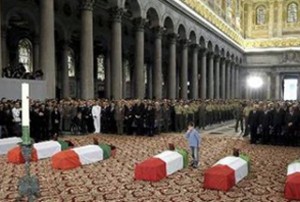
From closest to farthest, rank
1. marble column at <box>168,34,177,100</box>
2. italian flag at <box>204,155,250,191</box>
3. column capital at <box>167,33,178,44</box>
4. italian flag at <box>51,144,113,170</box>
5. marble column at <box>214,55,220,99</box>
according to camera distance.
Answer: italian flag at <box>204,155,250,191</box> → italian flag at <box>51,144,113,170</box> → marble column at <box>168,34,177,100</box> → column capital at <box>167,33,178,44</box> → marble column at <box>214,55,220,99</box>

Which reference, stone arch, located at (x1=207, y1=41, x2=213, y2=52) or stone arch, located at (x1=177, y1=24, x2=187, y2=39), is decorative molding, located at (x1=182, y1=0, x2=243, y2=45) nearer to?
stone arch, located at (x1=177, y1=24, x2=187, y2=39)

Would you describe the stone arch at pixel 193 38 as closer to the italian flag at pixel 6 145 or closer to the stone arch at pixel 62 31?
the stone arch at pixel 62 31

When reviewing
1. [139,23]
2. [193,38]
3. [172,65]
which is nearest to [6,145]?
[139,23]

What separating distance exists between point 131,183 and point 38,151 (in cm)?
386

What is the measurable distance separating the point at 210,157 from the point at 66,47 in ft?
57.4

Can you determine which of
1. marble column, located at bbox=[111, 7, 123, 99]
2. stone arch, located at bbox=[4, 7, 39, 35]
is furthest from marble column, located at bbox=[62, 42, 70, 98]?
marble column, located at bbox=[111, 7, 123, 99]

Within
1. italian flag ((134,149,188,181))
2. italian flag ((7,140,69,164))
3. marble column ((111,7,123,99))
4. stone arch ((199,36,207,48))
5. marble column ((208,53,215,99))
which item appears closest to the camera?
italian flag ((134,149,188,181))

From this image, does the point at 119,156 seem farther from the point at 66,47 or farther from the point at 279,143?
the point at 66,47

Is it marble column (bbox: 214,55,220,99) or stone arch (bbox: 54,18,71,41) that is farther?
marble column (bbox: 214,55,220,99)

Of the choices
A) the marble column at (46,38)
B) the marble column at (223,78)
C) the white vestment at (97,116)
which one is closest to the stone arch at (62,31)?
the white vestment at (97,116)

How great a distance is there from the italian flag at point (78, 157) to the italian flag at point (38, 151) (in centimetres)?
97

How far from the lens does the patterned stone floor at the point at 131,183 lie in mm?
7586

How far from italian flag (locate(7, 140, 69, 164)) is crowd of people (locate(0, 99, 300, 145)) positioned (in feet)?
10.0

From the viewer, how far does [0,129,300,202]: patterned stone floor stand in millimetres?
7586
